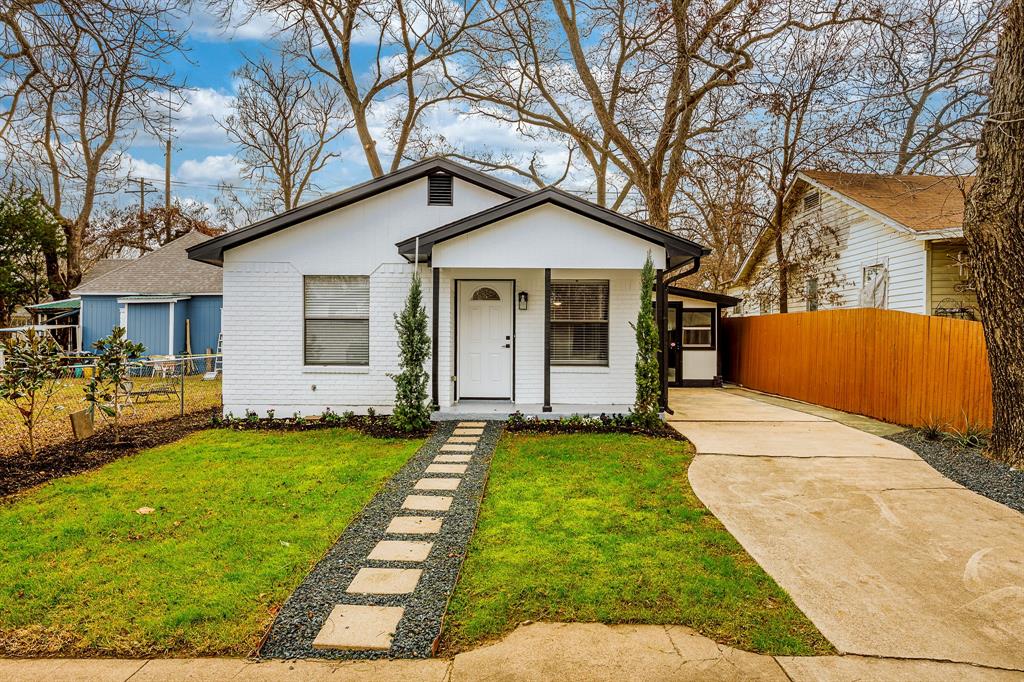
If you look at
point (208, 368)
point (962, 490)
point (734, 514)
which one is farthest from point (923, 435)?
point (208, 368)

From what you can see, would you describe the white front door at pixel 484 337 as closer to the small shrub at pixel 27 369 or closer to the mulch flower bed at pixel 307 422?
the mulch flower bed at pixel 307 422

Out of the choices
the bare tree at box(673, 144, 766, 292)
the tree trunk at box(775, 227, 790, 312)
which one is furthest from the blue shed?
the tree trunk at box(775, 227, 790, 312)

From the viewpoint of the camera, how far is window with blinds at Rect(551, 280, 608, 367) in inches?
377

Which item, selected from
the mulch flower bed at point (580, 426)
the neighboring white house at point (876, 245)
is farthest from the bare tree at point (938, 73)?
the mulch flower bed at point (580, 426)

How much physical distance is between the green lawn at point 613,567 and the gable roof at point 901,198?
29.6 feet

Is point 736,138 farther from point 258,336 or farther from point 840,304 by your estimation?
point 258,336

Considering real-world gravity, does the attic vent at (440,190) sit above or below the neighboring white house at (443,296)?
above

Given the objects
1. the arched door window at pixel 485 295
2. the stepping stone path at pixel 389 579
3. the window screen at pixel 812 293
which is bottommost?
the stepping stone path at pixel 389 579

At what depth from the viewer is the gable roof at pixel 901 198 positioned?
11.2 meters

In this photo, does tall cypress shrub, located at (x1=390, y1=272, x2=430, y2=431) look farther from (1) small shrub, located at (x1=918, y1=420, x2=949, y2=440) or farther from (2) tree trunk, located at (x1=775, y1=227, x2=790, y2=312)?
(2) tree trunk, located at (x1=775, y1=227, x2=790, y2=312)

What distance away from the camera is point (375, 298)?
365 inches

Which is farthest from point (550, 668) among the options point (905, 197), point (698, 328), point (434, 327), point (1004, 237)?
point (905, 197)

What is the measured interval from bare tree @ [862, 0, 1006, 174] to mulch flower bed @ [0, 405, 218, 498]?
11.2 metres

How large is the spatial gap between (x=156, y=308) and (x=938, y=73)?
20.6 metres
